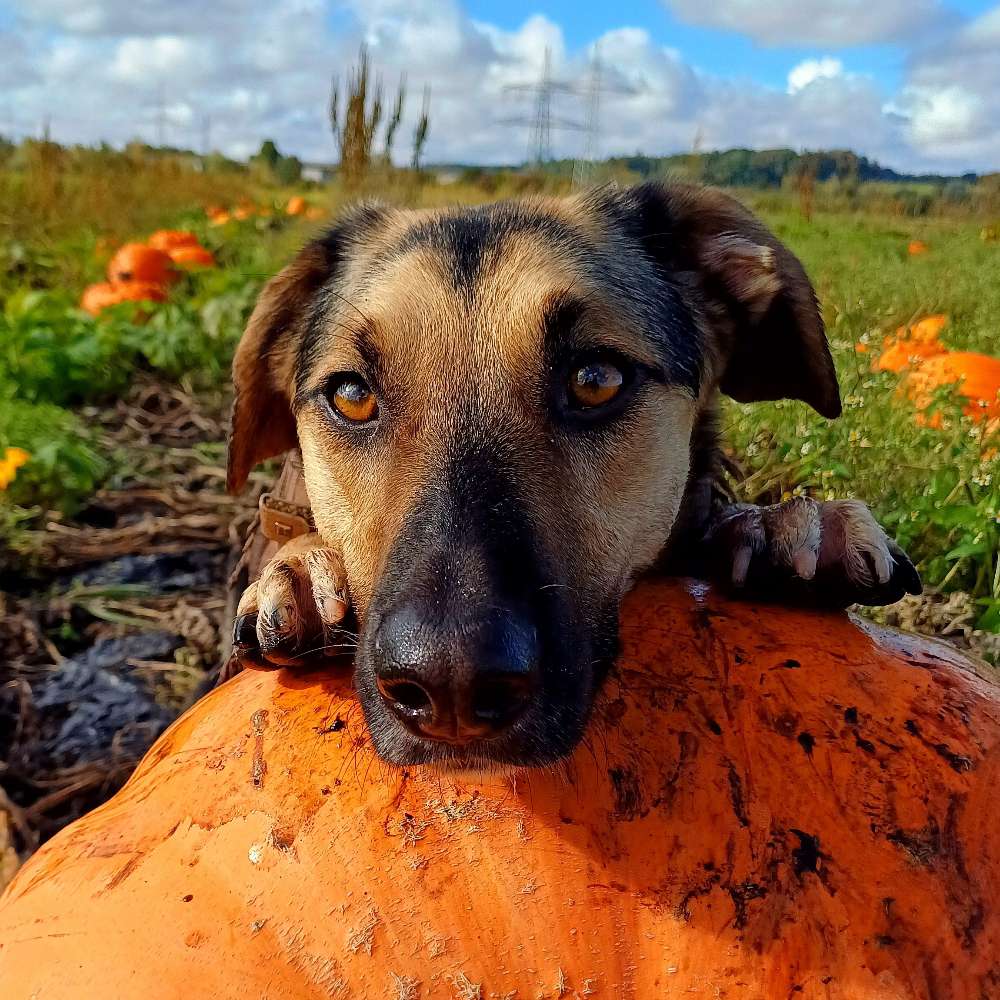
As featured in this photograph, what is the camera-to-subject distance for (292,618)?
2381mm

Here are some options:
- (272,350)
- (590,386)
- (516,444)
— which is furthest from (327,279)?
(516,444)

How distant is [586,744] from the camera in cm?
210

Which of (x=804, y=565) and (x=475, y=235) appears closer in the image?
(x=804, y=565)

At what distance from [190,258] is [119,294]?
1.74 metres

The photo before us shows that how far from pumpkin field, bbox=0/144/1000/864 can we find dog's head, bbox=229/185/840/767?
2.51 feet

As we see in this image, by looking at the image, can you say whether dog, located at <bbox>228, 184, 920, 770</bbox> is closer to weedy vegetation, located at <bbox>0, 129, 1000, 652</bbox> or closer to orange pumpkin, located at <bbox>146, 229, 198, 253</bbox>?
weedy vegetation, located at <bbox>0, 129, 1000, 652</bbox>

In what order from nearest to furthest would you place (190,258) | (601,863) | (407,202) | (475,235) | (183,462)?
(601,863)
(475,235)
(183,462)
(407,202)
(190,258)

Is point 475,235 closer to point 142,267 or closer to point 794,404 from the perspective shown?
point 794,404

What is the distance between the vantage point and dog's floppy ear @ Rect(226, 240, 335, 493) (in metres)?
3.50

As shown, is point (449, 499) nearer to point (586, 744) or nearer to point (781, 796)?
point (586, 744)

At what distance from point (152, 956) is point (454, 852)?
61 centimetres

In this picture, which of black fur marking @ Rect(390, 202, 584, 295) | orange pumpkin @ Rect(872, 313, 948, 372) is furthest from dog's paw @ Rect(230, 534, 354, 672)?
orange pumpkin @ Rect(872, 313, 948, 372)

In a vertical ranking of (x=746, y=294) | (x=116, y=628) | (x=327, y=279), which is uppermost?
(x=746, y=294)

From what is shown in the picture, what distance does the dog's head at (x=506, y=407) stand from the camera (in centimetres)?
195
